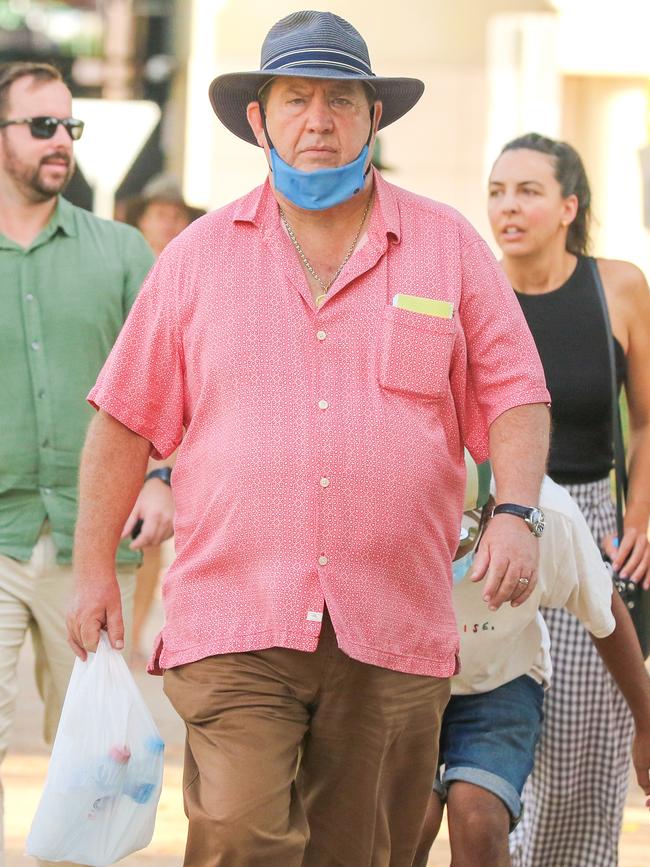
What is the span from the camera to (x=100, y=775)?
417cm

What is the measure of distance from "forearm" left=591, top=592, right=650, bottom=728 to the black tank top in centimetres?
95

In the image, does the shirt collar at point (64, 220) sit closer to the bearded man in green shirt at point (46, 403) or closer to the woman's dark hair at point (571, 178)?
the bearded man in green shirt at point (46, 403)

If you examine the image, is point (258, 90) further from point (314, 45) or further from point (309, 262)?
point (309, 262)

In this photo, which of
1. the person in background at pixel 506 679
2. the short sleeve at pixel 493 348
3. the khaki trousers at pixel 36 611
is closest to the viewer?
the short sleeve at pixel 493 348

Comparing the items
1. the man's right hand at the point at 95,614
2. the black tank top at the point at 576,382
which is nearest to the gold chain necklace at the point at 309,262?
the man's right hand at the point at 95,614

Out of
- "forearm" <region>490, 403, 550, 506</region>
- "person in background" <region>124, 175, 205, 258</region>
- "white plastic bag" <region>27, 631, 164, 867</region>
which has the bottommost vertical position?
"white plastic bag" <region>27, 631, 164, 867</region>

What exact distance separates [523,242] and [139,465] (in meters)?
1.92

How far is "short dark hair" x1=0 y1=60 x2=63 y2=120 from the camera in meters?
5.39

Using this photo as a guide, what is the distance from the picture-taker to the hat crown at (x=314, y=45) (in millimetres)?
4090

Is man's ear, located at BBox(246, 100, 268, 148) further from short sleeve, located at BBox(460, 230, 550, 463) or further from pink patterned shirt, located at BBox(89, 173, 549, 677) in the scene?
short sleeve, located at BBox(460, 230, 550, 463)

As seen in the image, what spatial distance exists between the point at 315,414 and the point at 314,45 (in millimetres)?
815

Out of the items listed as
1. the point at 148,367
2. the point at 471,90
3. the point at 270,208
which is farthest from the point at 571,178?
the point at 471,90

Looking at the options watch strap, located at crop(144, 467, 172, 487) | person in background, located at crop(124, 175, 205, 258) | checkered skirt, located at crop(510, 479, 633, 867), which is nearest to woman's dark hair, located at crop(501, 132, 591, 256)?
checkered skirt, located at crop(510, 479, 633, 867)

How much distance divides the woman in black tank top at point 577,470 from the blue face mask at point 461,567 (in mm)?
1005
